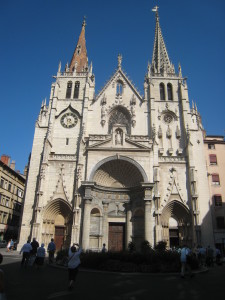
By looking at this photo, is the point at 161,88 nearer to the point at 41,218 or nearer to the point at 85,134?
the point at 85,134

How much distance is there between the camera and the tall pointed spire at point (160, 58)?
3364cm

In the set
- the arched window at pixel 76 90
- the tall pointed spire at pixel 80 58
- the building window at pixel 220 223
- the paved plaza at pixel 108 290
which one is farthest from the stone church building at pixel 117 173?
the paved plaza at pixel 108 290

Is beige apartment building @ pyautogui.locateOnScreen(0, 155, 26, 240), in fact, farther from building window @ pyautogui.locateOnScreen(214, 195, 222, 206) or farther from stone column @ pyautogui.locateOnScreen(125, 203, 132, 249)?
building window @ pyautogui.locateOnScreen(214, 195, 222, 206)

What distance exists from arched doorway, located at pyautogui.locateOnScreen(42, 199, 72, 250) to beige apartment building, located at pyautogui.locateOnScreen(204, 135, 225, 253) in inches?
560

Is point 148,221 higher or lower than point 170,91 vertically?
lower

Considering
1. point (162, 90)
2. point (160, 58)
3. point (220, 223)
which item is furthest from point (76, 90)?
point (220, 223)

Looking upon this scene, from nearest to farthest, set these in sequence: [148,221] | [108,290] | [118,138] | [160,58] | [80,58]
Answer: [108,290] < [148,221] < [118,138] < [80,58] < [160,58]

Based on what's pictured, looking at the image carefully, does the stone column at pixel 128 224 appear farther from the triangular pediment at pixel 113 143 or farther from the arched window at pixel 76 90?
the arched window at pixel 76 90

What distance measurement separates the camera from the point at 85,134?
26.9m

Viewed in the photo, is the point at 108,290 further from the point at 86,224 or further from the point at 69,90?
the point at 69,90

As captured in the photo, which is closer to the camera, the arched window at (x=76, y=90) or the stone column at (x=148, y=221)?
the stone column at (x=148, y=221)

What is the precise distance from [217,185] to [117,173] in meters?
11.7

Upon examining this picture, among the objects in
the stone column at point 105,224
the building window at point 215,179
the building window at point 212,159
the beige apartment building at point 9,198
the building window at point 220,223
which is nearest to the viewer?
the stone column at point 105,224

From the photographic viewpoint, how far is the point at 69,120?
1111 inches
